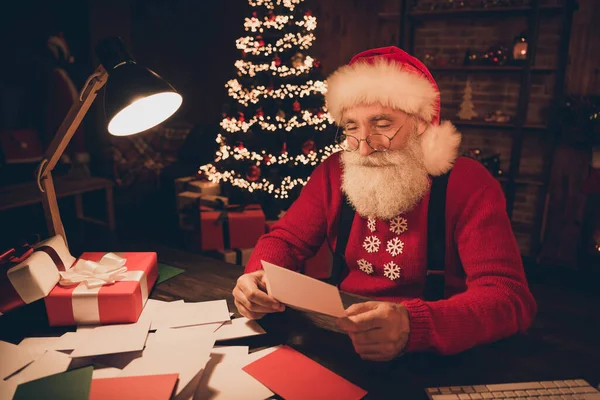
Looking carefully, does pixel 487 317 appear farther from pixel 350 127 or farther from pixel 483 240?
pixel 350 127

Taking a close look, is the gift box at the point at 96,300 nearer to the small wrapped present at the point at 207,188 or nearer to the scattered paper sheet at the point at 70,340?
the scattered paper sheet at the point at 70,340

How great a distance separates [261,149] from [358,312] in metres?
2.80

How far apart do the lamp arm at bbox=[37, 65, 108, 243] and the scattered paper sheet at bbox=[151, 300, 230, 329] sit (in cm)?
50

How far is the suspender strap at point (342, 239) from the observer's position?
159 cm

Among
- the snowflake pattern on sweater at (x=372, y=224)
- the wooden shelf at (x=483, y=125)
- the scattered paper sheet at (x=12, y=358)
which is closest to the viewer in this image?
the scattered paper sheet at (x=12, y=358)

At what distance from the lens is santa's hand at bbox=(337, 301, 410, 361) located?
99 centimetres

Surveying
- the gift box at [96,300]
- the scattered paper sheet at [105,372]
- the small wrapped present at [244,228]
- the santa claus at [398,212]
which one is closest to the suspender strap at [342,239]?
the santa claus at [398,212]

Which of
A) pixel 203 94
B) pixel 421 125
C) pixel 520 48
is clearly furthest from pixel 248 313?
pixel 203 94

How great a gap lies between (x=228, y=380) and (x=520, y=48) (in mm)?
3904

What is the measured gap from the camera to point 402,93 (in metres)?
1.45

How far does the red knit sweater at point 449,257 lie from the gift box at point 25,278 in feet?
2.00

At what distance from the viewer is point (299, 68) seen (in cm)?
Answer: 366

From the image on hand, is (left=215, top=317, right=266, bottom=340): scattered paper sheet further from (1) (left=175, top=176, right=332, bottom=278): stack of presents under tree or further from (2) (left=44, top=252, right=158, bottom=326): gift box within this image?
(1) (left=175, top=176, right=332, bottom=278): stack of presents under tree

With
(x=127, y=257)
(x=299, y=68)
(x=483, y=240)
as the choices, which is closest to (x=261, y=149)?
(x=299, y=68)
